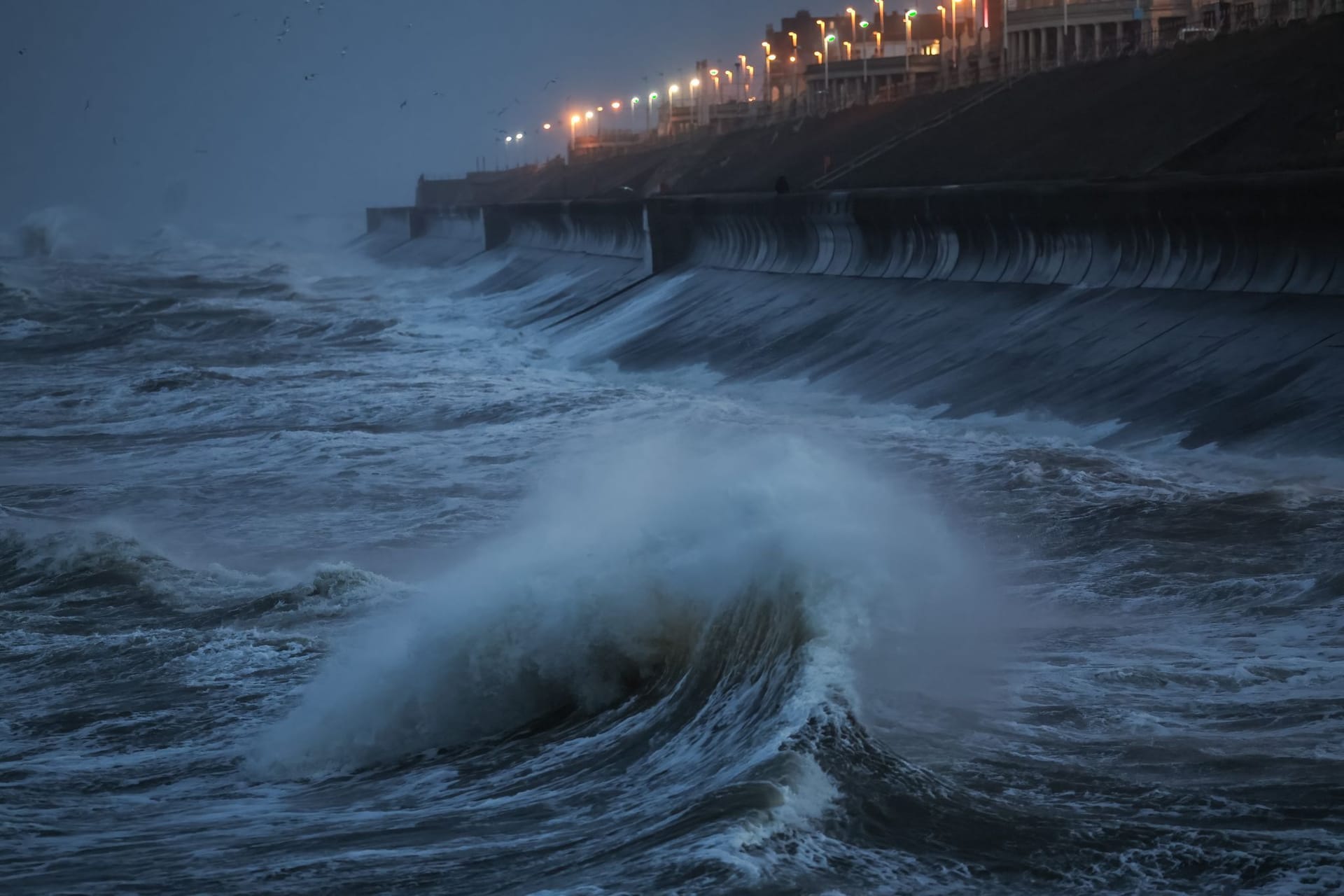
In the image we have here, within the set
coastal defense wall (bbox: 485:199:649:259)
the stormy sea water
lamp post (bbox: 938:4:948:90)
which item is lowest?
the stormy sea water

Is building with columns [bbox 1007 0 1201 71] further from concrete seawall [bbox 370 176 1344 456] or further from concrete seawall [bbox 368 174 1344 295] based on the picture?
concrete seawall [bbox 370 176 1344 456]

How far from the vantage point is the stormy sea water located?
234 inches

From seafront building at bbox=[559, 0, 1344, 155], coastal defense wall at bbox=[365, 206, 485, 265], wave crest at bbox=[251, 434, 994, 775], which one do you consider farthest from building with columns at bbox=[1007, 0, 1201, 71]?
wave crest at bbox=[251, 434, 994, 775]

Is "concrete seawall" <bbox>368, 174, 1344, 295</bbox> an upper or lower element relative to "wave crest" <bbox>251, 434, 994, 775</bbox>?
upper

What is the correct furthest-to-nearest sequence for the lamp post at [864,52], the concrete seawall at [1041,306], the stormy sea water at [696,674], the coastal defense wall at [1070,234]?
the lamp post at [864,52] < the coastal defense wall at [1070,234] < the concrete seawall at [1041,306] < the stormy sea water at [696,674]

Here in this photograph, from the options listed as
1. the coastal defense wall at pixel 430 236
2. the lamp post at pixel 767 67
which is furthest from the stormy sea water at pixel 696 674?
the lamp post at pixel 767 67

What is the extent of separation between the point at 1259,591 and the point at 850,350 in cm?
1373

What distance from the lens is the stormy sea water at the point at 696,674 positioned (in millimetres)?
5941

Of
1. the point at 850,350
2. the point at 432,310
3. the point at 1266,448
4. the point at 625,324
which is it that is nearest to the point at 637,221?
the point at 432,310

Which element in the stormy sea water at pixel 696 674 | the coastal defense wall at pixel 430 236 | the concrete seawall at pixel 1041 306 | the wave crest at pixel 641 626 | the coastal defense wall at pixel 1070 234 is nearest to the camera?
the stormy sea water at pixel 696 674

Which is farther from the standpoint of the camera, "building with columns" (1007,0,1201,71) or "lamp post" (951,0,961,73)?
"lamp post" (951,0,961,73)

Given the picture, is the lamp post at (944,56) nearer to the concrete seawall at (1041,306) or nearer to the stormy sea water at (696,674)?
the concrete seawall at (1041,306)

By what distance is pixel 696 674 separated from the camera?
831 centimetres

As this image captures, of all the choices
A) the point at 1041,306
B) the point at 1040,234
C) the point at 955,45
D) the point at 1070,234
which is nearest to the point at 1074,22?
the point at 955,45
